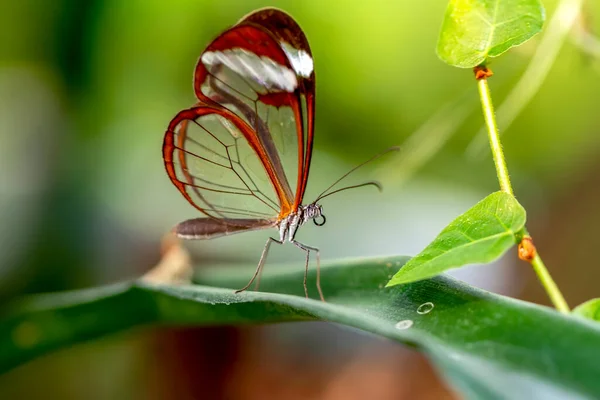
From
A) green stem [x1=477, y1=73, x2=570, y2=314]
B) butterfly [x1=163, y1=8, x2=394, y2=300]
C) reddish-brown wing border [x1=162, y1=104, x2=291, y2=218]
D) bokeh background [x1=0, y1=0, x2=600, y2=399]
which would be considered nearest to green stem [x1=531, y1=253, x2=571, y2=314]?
green stem [x1=477, y1=73, x2=570, y2=314]

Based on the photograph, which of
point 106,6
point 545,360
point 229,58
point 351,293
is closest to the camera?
point 545,360

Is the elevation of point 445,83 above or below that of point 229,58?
below

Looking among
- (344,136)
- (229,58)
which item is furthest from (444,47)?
(344,136)

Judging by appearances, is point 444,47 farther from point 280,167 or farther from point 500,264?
point 500,264

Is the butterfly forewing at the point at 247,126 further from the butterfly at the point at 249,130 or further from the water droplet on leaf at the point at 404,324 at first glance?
the water droplet on leaf at the point at 404,324

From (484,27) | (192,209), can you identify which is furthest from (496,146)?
(192,209)

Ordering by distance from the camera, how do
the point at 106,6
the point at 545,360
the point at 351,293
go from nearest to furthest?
1. the point at 545,360
2. the point at 351,293
3. the point at 106,6

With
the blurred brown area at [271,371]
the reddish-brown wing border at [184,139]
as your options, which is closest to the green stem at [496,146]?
the reddish-brown wing border at [184,139]
